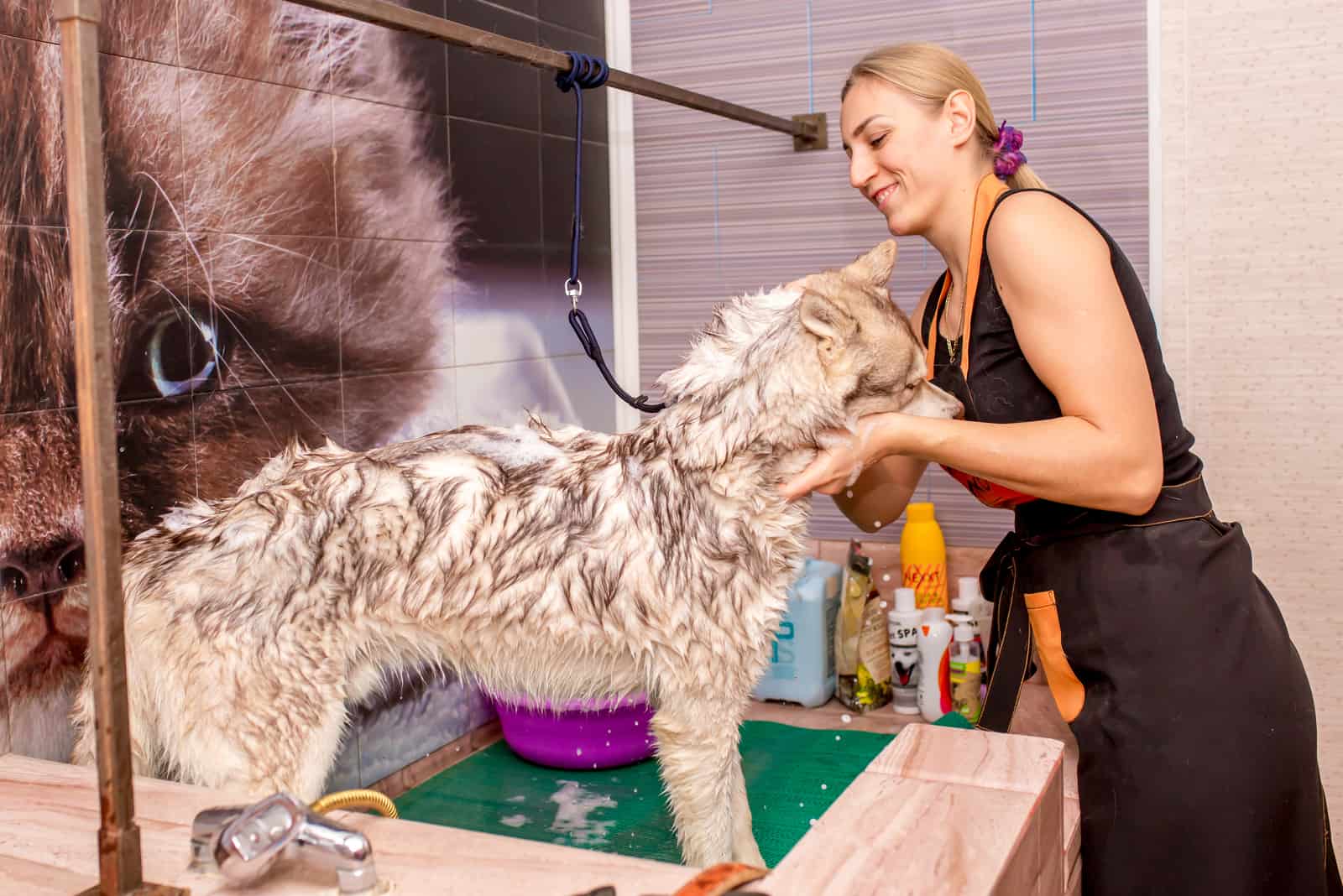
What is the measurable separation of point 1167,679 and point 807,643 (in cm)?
155

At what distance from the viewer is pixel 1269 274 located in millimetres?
2799

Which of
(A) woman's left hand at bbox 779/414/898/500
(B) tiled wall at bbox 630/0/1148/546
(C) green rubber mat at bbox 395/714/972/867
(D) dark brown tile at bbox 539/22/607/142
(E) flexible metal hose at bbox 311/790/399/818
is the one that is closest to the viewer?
(E) flexible metal hose at bbox 311/790/399/818

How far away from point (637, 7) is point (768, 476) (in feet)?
7.44

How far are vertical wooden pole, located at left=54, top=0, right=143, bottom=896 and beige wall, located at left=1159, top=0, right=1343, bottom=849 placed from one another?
2.69 meters

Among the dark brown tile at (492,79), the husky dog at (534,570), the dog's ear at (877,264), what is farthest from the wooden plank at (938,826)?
the dark brown tile at (492,79)

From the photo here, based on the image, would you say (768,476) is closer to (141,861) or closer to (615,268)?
(141,861)

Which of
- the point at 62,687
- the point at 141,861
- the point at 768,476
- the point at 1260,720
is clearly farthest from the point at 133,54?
the point at 1260,720

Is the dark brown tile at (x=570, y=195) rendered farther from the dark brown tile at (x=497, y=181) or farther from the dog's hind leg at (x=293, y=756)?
the dog's hind leg at (x=293, y=756)

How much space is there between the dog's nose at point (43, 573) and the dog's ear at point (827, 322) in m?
1.32

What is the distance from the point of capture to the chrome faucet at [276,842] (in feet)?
→ 3.22

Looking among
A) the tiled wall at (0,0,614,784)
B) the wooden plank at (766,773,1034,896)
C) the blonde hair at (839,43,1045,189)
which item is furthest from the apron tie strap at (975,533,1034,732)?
the tiled wall at (0,0,614,784)

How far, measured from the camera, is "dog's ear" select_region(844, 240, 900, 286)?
6.28 feet

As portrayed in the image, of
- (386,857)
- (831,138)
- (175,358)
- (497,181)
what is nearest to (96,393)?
(386,857)

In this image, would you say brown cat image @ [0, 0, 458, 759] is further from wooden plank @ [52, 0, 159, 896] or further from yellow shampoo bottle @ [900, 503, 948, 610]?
yellow shampoo bottle @ [900, 503, 948, 610]
